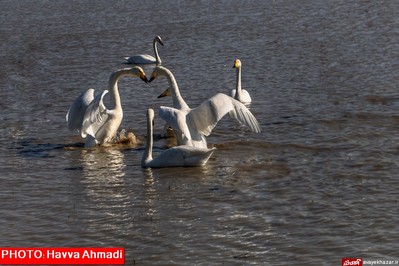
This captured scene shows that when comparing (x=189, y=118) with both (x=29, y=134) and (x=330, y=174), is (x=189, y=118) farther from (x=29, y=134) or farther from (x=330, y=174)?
(x=29, y=134)

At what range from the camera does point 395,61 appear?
19.7 metres

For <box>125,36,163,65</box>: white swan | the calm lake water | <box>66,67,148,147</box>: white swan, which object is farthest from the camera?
<box>125,36,163,65</box>: white swan

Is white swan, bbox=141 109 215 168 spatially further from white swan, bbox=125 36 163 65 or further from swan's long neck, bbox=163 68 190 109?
white swan, bbox=125 36 163 65

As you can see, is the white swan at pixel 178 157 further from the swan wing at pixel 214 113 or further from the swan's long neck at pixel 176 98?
the swan's long neck at pixel 176 98

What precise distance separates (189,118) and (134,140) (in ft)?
5.29

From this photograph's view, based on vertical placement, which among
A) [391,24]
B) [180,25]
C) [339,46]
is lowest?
[339,46]

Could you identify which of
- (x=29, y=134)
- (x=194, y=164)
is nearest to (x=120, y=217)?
(x=194, y=164)

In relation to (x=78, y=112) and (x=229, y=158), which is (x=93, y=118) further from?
(x=229, y=158)

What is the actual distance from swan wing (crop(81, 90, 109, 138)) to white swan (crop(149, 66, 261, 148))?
1257 millimetres

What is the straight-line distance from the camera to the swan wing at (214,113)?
493 inches

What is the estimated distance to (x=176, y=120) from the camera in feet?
40.9

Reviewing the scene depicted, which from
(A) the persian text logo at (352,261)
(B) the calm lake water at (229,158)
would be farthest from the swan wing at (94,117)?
(A) the persian text logo at (352,261)

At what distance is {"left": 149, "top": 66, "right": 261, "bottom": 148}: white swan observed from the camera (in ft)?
41.0

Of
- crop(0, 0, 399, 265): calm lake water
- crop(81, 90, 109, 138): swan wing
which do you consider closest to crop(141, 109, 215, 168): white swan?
crop(0, 0, 399, 265): calm lake water
